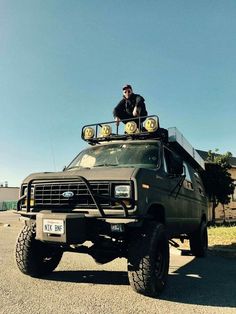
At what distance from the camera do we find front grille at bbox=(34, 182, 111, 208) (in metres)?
5.21

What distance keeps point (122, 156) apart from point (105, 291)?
225 cm

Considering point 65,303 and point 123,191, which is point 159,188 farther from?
point 65,303

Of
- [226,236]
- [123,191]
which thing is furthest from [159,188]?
[226,236]

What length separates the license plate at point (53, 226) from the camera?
16.1 ft

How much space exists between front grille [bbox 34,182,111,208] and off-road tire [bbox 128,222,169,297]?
66 cm

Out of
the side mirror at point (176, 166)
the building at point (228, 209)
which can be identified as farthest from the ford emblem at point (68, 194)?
the building at point (228, 209)

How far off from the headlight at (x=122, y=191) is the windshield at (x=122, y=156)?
1.09 m

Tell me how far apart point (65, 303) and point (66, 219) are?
100 cm

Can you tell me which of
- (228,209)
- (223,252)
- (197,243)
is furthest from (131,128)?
(228,209)

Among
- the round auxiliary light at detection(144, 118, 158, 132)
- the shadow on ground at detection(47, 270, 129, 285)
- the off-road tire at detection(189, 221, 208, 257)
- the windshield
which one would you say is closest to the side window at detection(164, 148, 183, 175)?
the windshield

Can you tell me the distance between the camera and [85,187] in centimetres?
527

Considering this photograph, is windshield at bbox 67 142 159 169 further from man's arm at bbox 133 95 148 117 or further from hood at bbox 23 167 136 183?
man's arm at bbox 133 95 148 117

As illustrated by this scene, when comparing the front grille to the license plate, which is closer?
the license plate

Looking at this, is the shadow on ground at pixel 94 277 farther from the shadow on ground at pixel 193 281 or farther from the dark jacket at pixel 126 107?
the dark jacket at pixel 126 107
